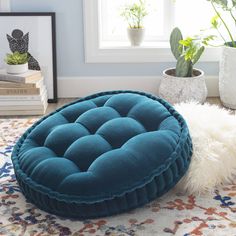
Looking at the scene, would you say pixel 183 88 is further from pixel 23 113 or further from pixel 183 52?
pixel 23 113

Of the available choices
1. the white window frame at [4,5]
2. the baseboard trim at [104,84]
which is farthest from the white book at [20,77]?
the white window frame at [4,5]

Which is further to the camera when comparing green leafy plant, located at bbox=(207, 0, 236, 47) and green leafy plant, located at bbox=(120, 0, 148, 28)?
green leafy plant, located at bbox=(120, 0, 148, 28)

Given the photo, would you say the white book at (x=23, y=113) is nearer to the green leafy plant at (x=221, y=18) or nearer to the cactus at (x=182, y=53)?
the cactus at (x=182, y=53)

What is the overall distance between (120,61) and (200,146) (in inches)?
55.2

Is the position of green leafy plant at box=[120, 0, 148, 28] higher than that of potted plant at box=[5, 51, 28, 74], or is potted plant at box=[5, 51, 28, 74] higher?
green leafy plant at box=[120, 0, 148, 28]

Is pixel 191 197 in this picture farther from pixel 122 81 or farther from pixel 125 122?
pixel 122 81

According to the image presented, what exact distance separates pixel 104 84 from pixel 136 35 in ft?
1.22

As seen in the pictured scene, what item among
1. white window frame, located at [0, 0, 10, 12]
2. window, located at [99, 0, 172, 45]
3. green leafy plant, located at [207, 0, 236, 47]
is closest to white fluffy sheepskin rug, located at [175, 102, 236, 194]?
green leafy plant, located at [207, 0, 236, 47]

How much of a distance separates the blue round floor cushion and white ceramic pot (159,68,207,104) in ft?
3.18

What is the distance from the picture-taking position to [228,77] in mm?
2973

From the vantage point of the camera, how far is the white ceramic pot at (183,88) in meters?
2.96

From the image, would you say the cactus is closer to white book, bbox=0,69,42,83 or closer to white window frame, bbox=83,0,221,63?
white window frame, bbox=83,0,221,63

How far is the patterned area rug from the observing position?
5.42 feet

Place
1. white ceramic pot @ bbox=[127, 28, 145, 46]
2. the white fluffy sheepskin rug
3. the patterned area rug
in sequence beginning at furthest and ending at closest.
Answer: white ceramic pot @ bbox=[127, 28, 145, 46] → the white fluffy sheepskin rug → the patterned area rug
